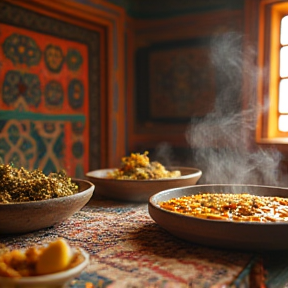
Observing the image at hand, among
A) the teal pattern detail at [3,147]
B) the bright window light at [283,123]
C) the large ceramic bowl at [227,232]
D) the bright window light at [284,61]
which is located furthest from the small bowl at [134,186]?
the bright window light at [284,61]

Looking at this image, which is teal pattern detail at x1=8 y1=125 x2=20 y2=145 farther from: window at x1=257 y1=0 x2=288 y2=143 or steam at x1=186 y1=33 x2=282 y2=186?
window at x1=257 y1=0 x2=288 y2=143

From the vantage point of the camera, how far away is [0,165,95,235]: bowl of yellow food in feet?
3.16

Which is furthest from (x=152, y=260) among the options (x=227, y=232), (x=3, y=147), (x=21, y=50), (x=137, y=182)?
(x=21, y=50)

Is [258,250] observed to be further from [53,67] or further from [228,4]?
[228,4]

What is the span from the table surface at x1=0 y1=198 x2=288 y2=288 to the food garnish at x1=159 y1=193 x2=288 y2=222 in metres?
0.09

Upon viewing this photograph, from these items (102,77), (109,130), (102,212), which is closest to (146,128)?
(109,130)

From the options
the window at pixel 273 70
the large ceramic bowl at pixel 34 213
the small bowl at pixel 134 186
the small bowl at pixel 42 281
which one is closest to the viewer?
the small bowl at pixel 42 281

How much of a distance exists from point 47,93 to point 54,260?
2166 mm

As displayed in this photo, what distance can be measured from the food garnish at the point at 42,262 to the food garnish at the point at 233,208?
0.42m

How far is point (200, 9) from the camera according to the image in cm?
309

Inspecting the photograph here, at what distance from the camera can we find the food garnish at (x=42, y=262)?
680 mm

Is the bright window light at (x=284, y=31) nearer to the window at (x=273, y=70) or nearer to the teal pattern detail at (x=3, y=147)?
the window at (x=273, y=70)

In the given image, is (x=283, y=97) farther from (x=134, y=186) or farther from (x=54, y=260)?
(x=54, y=260)

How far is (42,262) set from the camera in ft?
2.24
